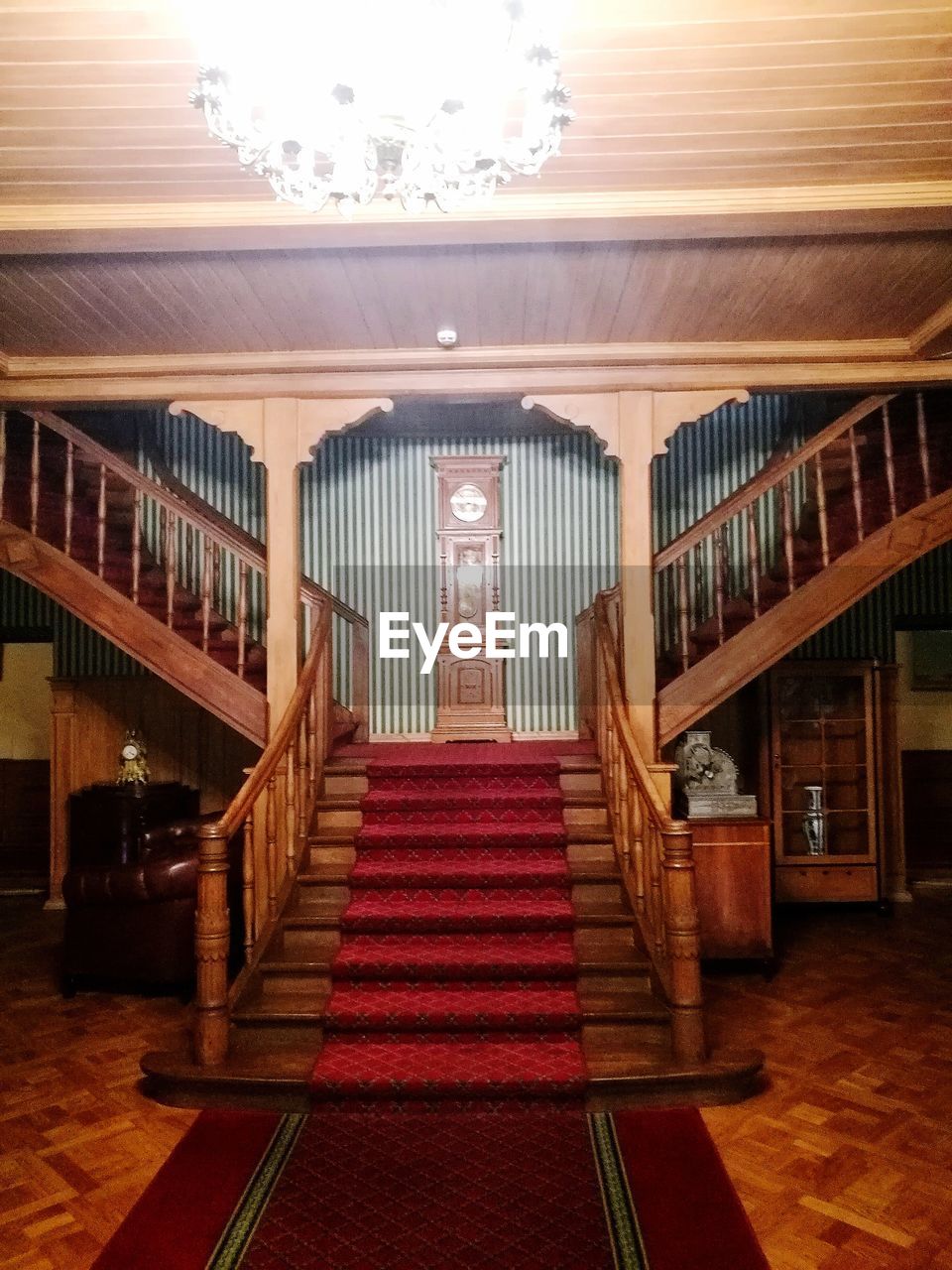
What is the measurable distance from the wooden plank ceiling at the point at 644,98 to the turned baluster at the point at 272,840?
273cm

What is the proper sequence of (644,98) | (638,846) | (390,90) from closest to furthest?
1. (390,90)
2. (644,98)
3. (638,846)

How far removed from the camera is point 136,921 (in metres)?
4.77

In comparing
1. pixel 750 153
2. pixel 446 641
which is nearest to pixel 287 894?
pixel 446 641

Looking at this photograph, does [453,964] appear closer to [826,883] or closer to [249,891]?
[249,891]

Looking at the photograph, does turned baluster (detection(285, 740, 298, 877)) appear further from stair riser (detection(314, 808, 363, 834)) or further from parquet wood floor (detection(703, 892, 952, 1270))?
parquet wood floor (detection(703, 892, 952, 1270))

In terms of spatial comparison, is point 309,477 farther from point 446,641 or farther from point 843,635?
point 843,635

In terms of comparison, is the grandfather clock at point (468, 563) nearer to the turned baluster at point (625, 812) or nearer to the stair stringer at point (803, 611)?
the stair stringer at point (803, 611)

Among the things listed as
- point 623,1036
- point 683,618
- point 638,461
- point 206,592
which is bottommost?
point 623,1036

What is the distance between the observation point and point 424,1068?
359 centimetres

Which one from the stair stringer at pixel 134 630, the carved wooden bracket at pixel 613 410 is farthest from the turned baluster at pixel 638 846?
the stair stringer at pixel 134 630

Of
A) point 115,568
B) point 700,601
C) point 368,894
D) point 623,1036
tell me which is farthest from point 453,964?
point 700,601

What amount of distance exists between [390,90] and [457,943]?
11.7ft

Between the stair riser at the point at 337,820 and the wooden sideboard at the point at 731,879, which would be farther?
the wooden sideboard at the point at 731,879

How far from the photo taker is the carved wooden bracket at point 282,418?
16.4ft
